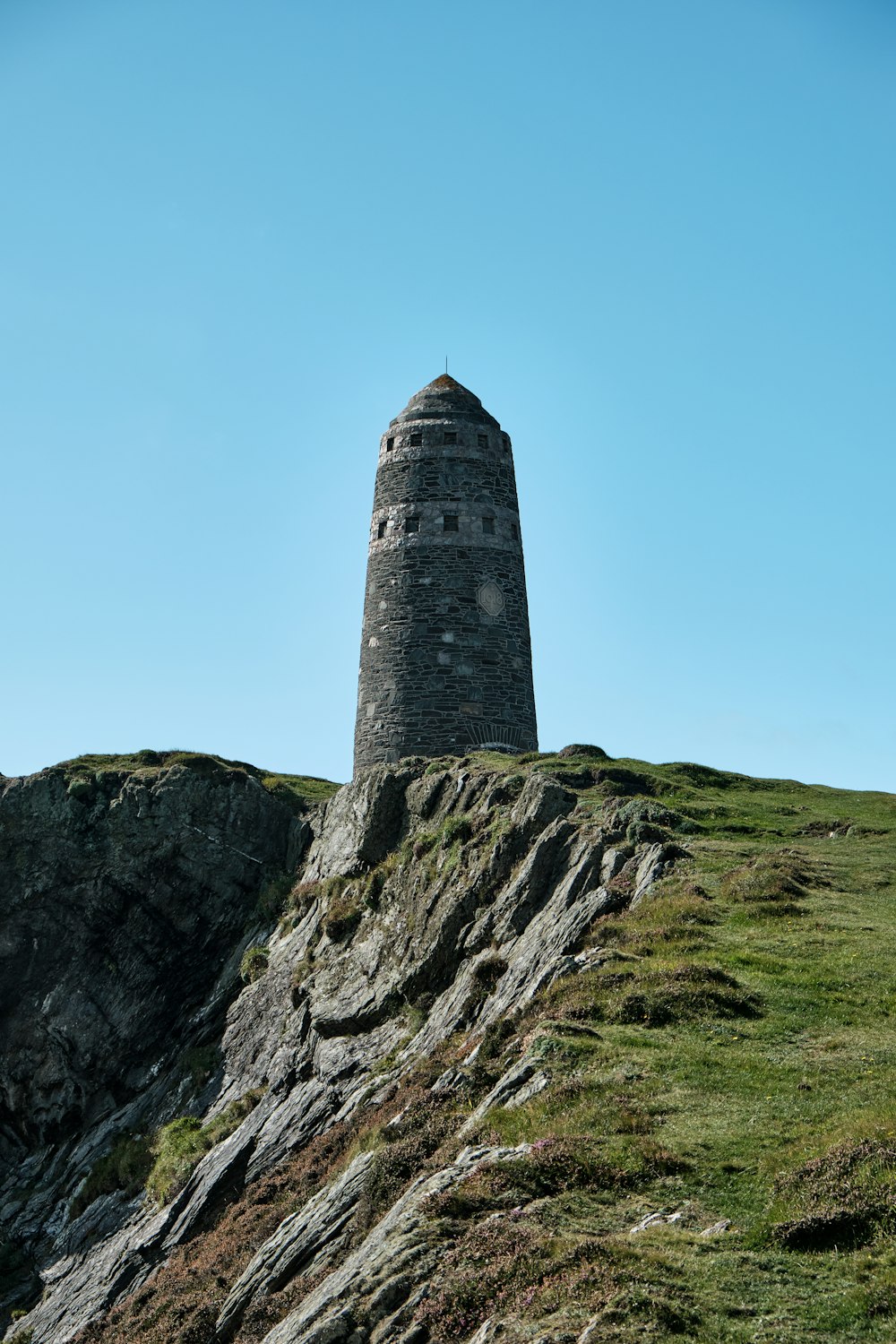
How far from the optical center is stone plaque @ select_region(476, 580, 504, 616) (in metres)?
49.2

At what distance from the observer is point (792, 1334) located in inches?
524

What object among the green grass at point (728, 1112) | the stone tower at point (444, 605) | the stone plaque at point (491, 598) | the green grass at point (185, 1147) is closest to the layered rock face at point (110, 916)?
the stone tower at point (444, 605)

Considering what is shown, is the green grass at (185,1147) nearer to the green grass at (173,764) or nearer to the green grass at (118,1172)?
the green grass at (118,1172)

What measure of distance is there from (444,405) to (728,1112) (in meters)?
37.3

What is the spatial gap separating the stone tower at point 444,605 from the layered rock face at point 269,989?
4.33m

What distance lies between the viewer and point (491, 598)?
162ft

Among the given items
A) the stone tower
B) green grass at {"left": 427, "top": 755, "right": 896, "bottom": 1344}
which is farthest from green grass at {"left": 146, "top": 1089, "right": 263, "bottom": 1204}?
green grass at {"left": 427, "top": 755, "right": 896, "bottom": 1344}

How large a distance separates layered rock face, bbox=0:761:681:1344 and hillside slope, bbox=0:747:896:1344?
0.39 feet

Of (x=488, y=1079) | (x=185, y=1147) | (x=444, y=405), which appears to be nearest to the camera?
(x=488, y=1079)

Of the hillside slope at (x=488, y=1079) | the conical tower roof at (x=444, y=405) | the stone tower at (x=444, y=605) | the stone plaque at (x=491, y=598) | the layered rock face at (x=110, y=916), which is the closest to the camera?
the hillside slope at (x=488, y=1079)

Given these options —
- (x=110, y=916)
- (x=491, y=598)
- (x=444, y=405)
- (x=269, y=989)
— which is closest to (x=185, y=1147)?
(x=269, y=989)

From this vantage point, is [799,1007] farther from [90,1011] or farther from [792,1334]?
A: [90,1011]

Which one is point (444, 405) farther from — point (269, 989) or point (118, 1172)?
point (118, 1172)

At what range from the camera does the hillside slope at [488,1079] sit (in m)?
15.5
